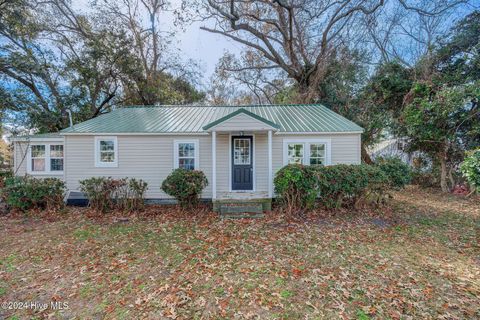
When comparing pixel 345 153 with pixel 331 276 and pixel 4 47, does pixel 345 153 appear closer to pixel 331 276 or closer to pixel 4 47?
pixel 331 276

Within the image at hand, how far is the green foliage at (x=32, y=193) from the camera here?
805 centimetres

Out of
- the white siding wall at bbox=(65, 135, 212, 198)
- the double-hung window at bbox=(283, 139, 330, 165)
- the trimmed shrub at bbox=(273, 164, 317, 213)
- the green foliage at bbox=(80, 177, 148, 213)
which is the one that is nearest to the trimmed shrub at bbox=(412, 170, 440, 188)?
the double-hung window at bbox=(283, 139, 330, 165)

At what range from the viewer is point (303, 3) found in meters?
13.4

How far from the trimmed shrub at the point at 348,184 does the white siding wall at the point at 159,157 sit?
1.65 metres

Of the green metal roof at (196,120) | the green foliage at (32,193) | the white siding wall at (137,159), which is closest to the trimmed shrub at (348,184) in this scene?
the green metal roof at (196,120)

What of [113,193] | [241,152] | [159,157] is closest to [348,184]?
[241,152]

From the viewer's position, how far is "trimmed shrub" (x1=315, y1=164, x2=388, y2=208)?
25.0 ft

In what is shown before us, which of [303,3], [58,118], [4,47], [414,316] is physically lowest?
[414,316]

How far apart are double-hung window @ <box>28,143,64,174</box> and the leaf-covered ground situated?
10.9 feet

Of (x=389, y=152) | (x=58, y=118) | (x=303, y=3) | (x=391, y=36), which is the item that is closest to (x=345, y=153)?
(x=389, y=152)

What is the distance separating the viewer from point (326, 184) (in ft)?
24.6

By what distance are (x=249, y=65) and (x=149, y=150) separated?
41.1 feet

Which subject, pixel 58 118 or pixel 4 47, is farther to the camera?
pixel 58 118

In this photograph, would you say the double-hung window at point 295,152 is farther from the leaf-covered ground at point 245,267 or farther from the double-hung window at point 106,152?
the double-hung window at point 106,152
